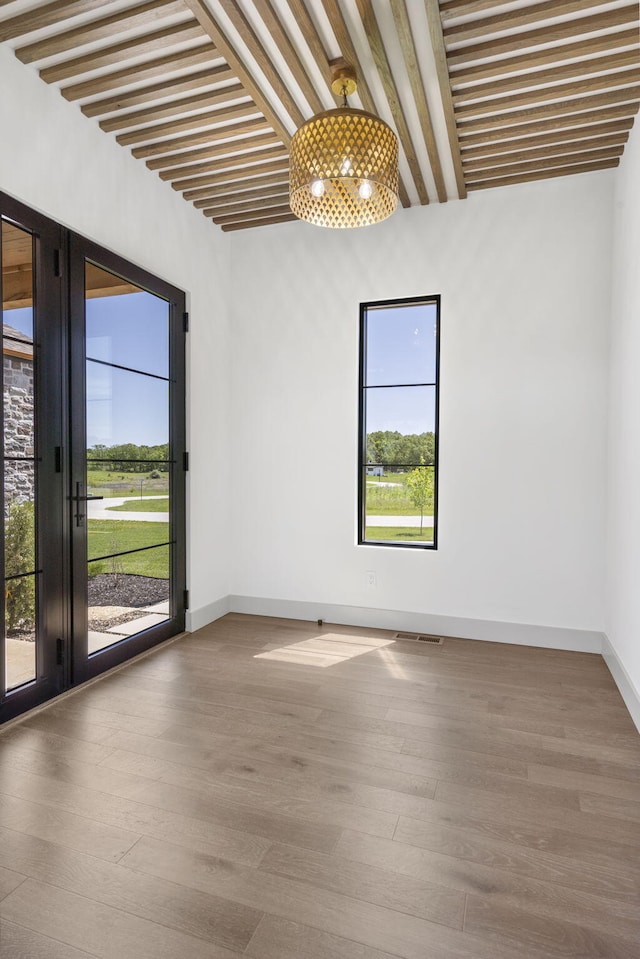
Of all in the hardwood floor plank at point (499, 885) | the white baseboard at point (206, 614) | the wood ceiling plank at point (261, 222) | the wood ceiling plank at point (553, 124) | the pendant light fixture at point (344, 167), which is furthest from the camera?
the wood ceiling plank at point (261, 222)

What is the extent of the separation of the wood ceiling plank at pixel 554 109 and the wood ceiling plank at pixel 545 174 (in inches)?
24.2

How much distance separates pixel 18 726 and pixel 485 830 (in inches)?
86.6

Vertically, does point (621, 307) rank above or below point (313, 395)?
above

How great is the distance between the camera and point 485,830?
192 cm

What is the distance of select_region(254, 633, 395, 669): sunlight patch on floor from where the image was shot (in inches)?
140

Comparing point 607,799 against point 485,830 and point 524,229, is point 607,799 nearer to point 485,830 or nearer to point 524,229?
point 485,830

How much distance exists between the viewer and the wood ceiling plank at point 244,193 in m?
3.77

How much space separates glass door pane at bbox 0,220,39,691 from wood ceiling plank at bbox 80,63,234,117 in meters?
0.89

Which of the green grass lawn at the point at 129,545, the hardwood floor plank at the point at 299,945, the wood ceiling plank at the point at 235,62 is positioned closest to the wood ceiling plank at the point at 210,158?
the wood ceiling plank at the point at 235,62

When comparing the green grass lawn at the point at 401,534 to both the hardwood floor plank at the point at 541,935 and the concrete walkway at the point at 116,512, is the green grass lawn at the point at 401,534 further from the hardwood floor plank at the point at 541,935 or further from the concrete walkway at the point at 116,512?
the hardwood floor plank at the point at 541,935

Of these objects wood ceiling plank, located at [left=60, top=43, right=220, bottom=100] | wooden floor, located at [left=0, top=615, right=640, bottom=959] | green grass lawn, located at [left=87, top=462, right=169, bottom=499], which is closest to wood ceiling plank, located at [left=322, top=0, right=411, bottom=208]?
wood ceiling plank, located at [left=60, top=43, right=220, bottom=100]

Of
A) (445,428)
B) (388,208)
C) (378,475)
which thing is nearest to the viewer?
(388,208)

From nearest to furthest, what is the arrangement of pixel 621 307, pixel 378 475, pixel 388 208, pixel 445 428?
pixel 388 208, pixel 621 307, pixel 445 428, pixel 378 475

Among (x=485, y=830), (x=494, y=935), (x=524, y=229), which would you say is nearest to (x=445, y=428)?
(x=524, y=229)
